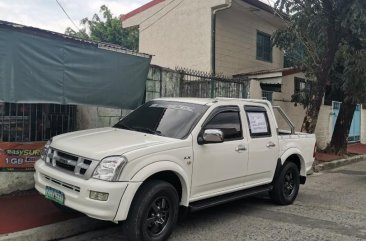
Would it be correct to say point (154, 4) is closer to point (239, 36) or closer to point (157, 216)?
point (239, 36)

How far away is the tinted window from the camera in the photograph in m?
6.26

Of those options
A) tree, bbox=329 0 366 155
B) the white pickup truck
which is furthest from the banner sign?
tree, bbox=329 0 366 155

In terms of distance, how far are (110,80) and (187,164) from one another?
3.20 m

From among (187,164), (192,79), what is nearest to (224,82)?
(192,79)

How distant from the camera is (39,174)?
5.47 meters

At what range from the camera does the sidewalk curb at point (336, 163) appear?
40.8ft

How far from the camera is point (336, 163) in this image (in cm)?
1341

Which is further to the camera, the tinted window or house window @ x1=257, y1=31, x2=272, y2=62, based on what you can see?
house window @ x1=257, y1=31, x2=272, y2=62

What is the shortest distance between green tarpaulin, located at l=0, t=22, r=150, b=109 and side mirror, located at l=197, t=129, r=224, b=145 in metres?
2.78

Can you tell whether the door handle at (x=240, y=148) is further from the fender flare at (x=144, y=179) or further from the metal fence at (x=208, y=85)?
the metal fence at (x=208, y=85)

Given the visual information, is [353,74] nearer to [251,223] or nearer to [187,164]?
[251,223]

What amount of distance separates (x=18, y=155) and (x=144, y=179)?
314cm

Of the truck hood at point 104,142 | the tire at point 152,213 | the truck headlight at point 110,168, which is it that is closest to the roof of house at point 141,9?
the truck hood at point 104,142

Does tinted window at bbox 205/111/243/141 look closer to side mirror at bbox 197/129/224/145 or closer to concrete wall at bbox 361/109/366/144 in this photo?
side mirror at bbox 197/129/224/145
